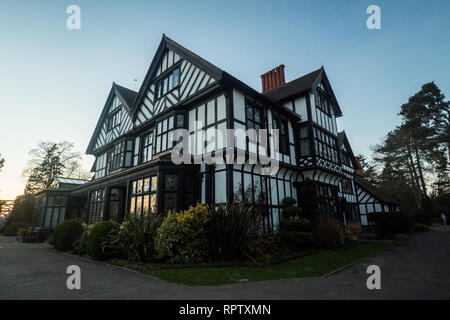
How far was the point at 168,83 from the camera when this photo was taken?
1582 centimetres

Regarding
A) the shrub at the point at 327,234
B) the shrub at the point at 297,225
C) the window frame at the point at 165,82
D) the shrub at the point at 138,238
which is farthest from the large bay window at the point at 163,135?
the shrub at the point at 327,234

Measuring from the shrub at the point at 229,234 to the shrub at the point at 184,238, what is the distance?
11.2 inches

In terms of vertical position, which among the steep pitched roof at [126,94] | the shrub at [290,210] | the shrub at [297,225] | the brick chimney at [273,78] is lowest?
the shrub at [297,225]

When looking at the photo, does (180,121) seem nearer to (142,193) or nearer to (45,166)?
(142,193)

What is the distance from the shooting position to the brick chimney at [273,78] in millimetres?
21219

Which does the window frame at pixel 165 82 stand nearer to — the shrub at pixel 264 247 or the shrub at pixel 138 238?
the shrub at pixel 138 238

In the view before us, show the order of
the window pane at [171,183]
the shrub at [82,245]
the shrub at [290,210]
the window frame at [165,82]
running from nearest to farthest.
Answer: the shrub at [82,245] → the window pane at [171,183] → the shrub at [290,210] → the window frame at [165,82]

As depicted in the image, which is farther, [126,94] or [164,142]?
[126,94]

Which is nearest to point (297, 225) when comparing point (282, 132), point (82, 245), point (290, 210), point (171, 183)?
point (290, 210)

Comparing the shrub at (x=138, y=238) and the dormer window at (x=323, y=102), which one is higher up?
the dormer window at (x=323, y=102)

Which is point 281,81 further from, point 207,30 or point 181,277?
point 181,277

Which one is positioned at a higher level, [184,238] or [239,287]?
[184,238]

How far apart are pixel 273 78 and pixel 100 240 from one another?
1930 centimetres

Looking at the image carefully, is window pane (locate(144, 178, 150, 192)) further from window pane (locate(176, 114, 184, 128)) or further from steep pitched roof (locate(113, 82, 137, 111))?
steep pitched roof (locate(113, 82, 137, 111))
